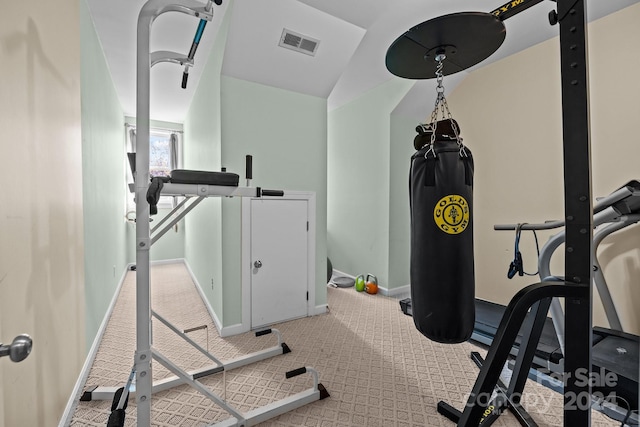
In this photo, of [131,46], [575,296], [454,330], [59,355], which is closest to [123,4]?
[131,46]

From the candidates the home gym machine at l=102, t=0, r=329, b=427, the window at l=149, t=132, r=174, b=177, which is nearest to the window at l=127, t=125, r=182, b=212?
the window at l=149, t=132, r=174, b=177

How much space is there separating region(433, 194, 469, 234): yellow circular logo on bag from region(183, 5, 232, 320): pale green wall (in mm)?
2363

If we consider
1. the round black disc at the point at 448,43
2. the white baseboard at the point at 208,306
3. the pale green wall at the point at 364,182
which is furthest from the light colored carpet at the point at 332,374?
the round black disc at the point at 448,43

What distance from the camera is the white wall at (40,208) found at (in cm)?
110

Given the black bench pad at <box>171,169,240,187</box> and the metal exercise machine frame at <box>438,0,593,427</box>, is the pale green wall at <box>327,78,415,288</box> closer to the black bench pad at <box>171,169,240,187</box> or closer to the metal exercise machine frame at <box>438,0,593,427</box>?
the metal exercise machine frame at <box>438,0,593,427</box>

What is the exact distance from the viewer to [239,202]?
2.97m

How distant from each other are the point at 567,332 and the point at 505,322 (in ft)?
1.09

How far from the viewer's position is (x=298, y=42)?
274cm

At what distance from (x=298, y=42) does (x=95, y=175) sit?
7.88 feet

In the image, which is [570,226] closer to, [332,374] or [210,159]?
[332,374]

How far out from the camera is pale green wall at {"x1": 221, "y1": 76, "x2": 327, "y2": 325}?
9.57 ft

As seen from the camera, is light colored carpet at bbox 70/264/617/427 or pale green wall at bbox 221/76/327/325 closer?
light colored carpet at bbox 70/264/617/427

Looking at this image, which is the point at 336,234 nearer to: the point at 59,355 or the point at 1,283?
the point at 59,355

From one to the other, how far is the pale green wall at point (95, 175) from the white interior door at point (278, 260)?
1.41 m
